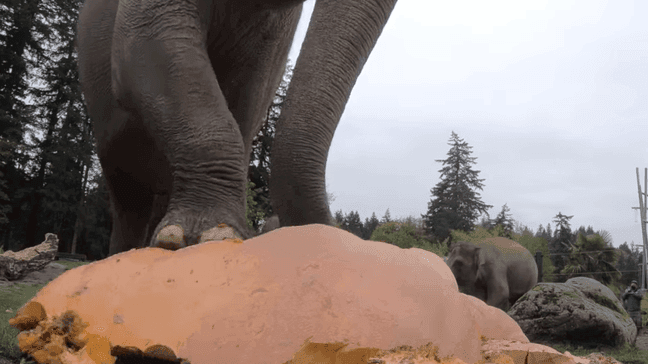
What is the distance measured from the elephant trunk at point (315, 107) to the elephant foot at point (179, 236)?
0.34 m

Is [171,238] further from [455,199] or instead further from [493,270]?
[455,199]

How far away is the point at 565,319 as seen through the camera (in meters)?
4.62

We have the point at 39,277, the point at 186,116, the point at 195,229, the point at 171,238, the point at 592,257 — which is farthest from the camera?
the point at 592,257

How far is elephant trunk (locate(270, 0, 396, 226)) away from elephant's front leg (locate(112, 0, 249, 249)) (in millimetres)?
169

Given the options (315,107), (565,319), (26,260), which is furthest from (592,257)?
(315,107)

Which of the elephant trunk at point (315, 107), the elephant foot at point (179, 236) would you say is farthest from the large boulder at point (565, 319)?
the elephant foot at point (179, 236)

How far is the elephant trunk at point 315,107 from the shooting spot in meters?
2.02

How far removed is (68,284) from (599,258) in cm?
2405

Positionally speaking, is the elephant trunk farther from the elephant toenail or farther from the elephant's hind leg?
the elephant's hind leg

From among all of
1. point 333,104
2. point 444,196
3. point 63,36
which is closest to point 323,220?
point 333,104

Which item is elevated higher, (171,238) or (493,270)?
(171,238)

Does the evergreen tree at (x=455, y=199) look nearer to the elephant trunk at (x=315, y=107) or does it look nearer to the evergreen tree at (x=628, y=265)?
the evergreen tree at (x=628, y=265)

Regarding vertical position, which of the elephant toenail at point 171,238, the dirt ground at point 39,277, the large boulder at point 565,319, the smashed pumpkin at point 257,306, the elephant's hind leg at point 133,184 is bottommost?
the dirt ground at point 39,277

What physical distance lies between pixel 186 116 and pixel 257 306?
1123 mm
